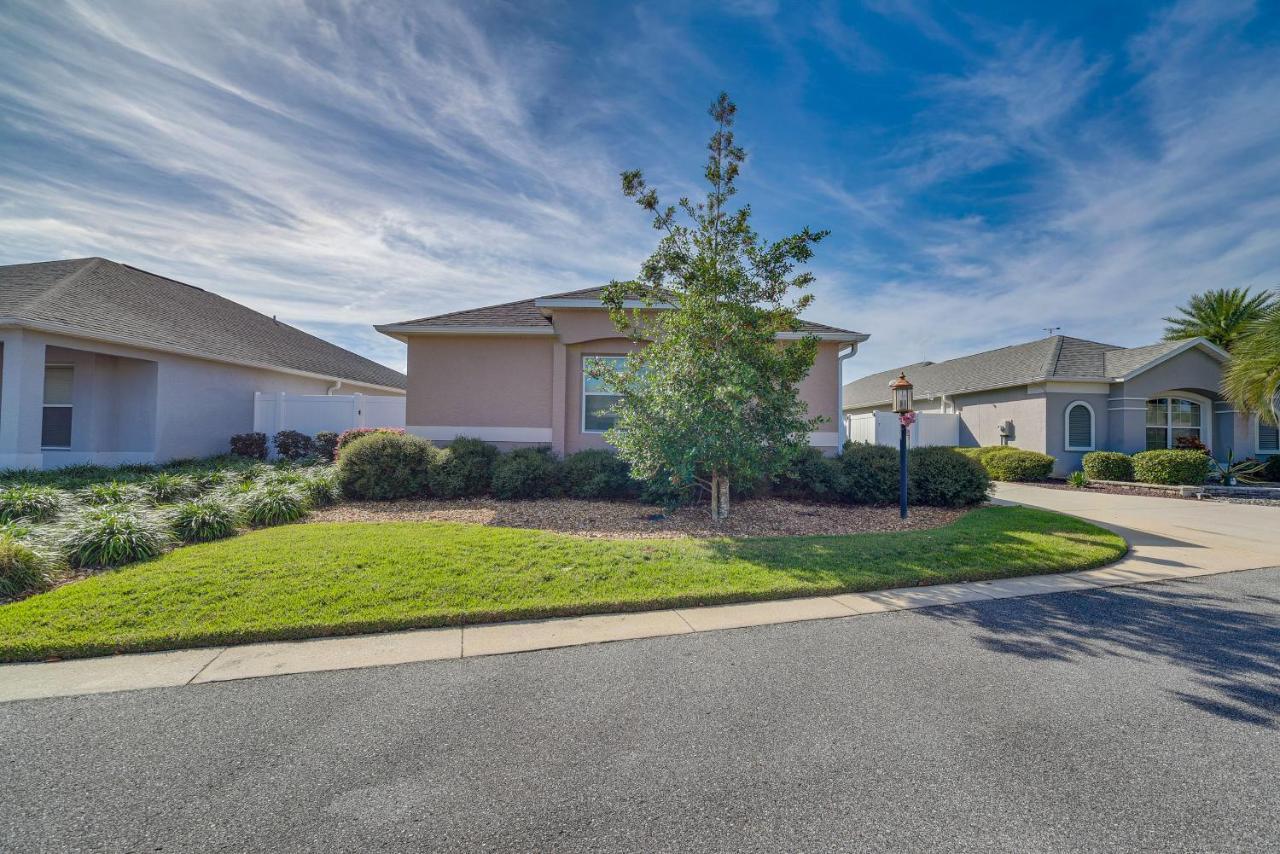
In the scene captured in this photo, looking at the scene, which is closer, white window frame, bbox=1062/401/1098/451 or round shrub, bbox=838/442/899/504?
round shrub, bbox=838/442/899/504

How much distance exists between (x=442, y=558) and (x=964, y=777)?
5052 mm

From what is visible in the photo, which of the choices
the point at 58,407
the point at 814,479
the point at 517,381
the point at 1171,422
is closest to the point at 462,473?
the point at 517,381

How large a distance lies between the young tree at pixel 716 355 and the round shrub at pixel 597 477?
1.33 metres

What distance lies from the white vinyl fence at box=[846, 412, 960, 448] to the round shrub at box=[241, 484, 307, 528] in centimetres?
1283

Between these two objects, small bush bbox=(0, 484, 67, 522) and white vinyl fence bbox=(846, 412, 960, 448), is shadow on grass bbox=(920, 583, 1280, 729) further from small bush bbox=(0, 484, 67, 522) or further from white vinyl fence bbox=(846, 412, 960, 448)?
small bush bbox=(0, 484, 67, 522)

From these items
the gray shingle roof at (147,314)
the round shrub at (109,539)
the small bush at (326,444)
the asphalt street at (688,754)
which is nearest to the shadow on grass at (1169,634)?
the asphalt street at (688,754)

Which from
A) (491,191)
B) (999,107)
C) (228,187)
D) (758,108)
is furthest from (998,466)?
(228,187)

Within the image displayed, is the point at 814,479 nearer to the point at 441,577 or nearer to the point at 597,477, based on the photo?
the point at 597,477

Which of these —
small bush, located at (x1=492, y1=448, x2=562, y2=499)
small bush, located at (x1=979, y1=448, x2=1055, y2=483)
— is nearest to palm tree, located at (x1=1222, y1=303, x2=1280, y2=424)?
small bush, located at (x1=979, y1=448, x2=1055, y2=483)

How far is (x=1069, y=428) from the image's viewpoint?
17078 millimetres

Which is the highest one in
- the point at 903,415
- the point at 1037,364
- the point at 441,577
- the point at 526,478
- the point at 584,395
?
the point at 1037,364

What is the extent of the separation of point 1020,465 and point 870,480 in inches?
371

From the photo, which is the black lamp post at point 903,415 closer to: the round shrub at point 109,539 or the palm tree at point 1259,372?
the round shrub at point 109,539

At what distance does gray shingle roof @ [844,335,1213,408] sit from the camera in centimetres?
1681
